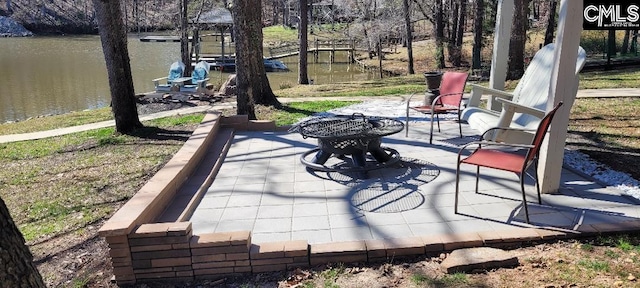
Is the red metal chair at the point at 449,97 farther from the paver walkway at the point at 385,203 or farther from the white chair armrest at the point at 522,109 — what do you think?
the white chair armrest at the point at 522,109

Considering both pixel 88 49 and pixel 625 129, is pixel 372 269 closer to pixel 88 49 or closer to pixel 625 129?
pixel 625 129

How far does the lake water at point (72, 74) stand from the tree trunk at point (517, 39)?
28.1 feet

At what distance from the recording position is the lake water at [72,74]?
15.8 meters

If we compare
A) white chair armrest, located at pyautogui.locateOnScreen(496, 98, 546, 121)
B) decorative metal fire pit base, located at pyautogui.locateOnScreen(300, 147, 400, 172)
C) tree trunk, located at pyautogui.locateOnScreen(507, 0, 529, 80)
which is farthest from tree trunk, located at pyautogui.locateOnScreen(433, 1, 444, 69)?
white chair armrest, located at pyautogui.locateOnScreen(496, 98, 546, 121)

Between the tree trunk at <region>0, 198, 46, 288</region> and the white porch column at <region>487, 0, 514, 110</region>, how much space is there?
524cm

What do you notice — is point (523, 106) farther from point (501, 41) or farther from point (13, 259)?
point (13, 259)

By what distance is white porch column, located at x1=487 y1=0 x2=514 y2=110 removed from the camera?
18.0ft

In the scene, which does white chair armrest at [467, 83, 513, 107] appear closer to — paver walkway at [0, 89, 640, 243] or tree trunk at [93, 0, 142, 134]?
paver walkway at [0, 89, 640, 243]

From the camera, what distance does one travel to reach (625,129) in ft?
18.8

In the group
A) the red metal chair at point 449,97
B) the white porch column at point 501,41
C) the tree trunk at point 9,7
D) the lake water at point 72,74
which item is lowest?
the lake water at point 72,74

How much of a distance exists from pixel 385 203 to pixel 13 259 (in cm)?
259

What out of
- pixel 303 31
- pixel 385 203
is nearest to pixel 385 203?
pixel 385 203

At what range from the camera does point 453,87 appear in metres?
5.94

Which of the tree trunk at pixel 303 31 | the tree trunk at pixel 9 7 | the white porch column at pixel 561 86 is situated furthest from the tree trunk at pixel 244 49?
the tree trunk at pixel 9 7
